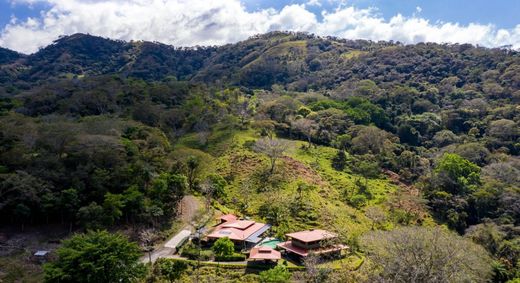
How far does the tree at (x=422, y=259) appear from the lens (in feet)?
95.6

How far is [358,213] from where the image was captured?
2071 inches

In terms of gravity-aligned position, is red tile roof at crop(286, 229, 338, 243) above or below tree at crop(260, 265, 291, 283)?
above

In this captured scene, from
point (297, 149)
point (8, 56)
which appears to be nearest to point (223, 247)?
point (297, 149)

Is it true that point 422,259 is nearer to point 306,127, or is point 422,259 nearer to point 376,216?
point 376,216

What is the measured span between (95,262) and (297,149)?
48211 millimetres

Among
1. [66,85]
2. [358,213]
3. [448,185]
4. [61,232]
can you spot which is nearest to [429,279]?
[358,213]

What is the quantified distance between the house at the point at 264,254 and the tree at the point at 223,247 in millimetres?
2029

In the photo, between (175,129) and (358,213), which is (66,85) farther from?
(358,213)

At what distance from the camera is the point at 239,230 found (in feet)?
135

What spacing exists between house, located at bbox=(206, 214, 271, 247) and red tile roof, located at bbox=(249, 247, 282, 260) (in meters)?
2.11

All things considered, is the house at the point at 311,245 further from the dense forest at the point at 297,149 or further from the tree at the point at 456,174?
the tree at the point at 456,174

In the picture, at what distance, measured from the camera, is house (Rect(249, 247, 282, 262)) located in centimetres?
3628

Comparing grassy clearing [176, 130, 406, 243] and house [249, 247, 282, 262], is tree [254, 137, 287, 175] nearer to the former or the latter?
grassy clearing [176, 130, 406, 243]

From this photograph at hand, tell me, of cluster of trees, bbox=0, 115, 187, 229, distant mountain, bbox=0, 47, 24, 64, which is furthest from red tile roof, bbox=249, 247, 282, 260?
distant mountain, bbox=0, 47, 24, 64
